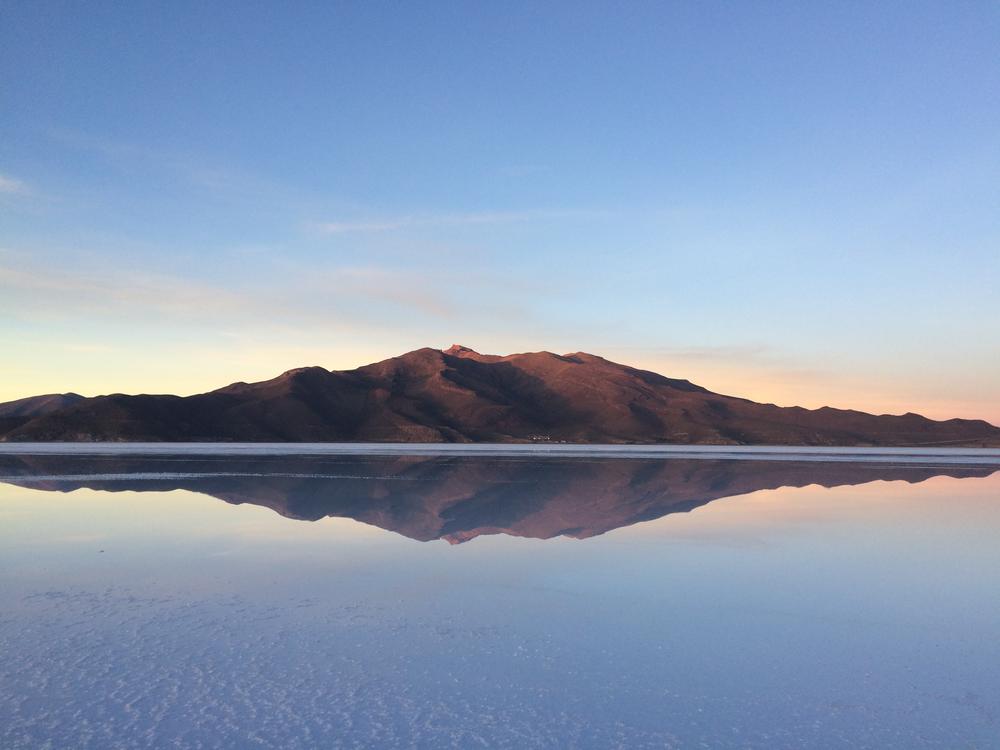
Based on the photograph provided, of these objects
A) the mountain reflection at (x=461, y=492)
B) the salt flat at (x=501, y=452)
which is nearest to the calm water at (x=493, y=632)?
the mountain reflection at (x=461, y=492)

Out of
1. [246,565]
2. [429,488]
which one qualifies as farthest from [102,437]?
[246,565]

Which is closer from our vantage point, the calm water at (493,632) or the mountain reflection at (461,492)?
the calm water at (493,632)

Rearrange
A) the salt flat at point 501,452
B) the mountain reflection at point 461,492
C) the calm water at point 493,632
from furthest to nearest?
the salt flat at point 501,452 < the mountain reflection at point 461,492 < the calm water at point 493,632

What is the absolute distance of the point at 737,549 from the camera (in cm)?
1619

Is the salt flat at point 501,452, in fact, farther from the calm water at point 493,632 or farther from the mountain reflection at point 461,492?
the calm water at point 493,632

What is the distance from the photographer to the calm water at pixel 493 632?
6.62 m

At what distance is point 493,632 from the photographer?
952cm

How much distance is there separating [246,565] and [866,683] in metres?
10.1

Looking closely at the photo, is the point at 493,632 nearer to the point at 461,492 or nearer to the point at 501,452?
the point at 461,492

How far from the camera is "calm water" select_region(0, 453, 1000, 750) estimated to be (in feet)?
21.7

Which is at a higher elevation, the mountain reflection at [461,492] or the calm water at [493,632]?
the mountain reflection at [461,492]

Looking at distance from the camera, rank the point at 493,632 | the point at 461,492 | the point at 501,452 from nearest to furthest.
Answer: the point at 493,632 < the point at 461,492 < the point at 501,452

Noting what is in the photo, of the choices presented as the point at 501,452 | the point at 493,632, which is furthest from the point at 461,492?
the point at 501,452

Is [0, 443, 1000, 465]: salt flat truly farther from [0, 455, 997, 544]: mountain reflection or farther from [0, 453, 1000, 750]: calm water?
[0, 453, 1000, 750]: calm water
